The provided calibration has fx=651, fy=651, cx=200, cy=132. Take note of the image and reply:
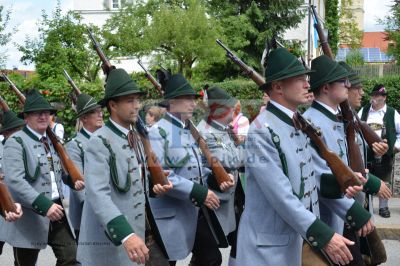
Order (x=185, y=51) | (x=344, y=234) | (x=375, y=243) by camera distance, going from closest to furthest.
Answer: (x=344, y=234) → (x=375, y=243) → (x=185, y=51)

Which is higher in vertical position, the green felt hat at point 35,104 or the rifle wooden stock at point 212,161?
the green felt hat at point 35,104

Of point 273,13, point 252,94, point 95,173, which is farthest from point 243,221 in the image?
point 273,13

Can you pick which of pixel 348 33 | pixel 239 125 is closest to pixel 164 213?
pixel 239 125

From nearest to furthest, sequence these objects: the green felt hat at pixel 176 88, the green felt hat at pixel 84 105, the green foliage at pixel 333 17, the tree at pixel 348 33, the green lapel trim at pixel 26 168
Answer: the green felt hat at pixel 176 88
the green lapel trim at pixel 26 168
the green felt hat at pixel 84 105
the green foliage at pixel 333 17
the tree at pixel 348 33

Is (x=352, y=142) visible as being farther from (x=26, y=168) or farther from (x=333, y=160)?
(x=26, y=168)

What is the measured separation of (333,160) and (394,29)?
87.0ft

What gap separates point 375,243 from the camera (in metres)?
5.38

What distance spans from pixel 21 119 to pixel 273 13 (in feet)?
75.9

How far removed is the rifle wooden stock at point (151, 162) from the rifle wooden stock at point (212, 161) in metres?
0.94

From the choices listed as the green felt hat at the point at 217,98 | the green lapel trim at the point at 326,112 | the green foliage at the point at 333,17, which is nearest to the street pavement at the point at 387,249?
the green felt hat at the point at 217,98

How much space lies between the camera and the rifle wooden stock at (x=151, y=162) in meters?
5.07

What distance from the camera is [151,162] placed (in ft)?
16.7

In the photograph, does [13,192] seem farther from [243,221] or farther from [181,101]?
[243,221]

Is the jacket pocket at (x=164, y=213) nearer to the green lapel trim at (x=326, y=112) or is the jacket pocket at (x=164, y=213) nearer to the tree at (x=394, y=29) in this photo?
the green lapel trim at (x=326, y=112)
